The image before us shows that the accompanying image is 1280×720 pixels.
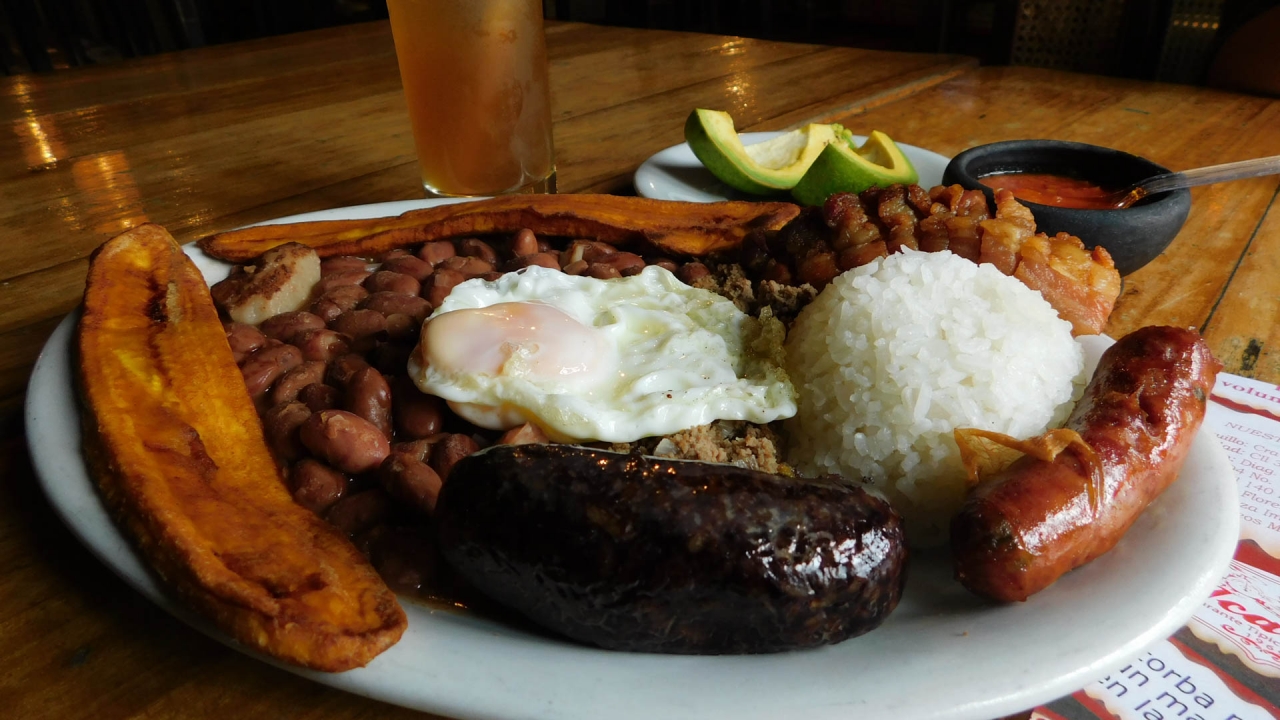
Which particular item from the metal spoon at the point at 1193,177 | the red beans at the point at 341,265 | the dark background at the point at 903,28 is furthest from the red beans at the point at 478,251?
the dark background at the point at 903,28

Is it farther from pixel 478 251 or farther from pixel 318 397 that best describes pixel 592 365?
pixel 478 251

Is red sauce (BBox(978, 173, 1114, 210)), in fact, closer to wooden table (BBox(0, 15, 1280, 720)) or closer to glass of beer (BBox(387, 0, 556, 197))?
wooden table (BBox(0, 15, 1280, 720))

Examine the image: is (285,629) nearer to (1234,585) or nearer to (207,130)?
(1234,585)

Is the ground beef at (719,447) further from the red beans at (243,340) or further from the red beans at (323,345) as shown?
the red beans at (243,340)

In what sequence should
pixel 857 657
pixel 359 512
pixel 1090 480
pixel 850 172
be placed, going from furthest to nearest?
1. pixel 850 172
2. pixel 359 512
3. pixel 1090 480
4. pixel 857 657

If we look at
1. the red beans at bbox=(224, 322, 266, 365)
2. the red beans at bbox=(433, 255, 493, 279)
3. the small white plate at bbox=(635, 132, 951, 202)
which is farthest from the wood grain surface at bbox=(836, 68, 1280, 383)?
the red beans at bbox=(224, 322, 266, 365)

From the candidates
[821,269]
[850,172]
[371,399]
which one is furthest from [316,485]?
[850,172]
